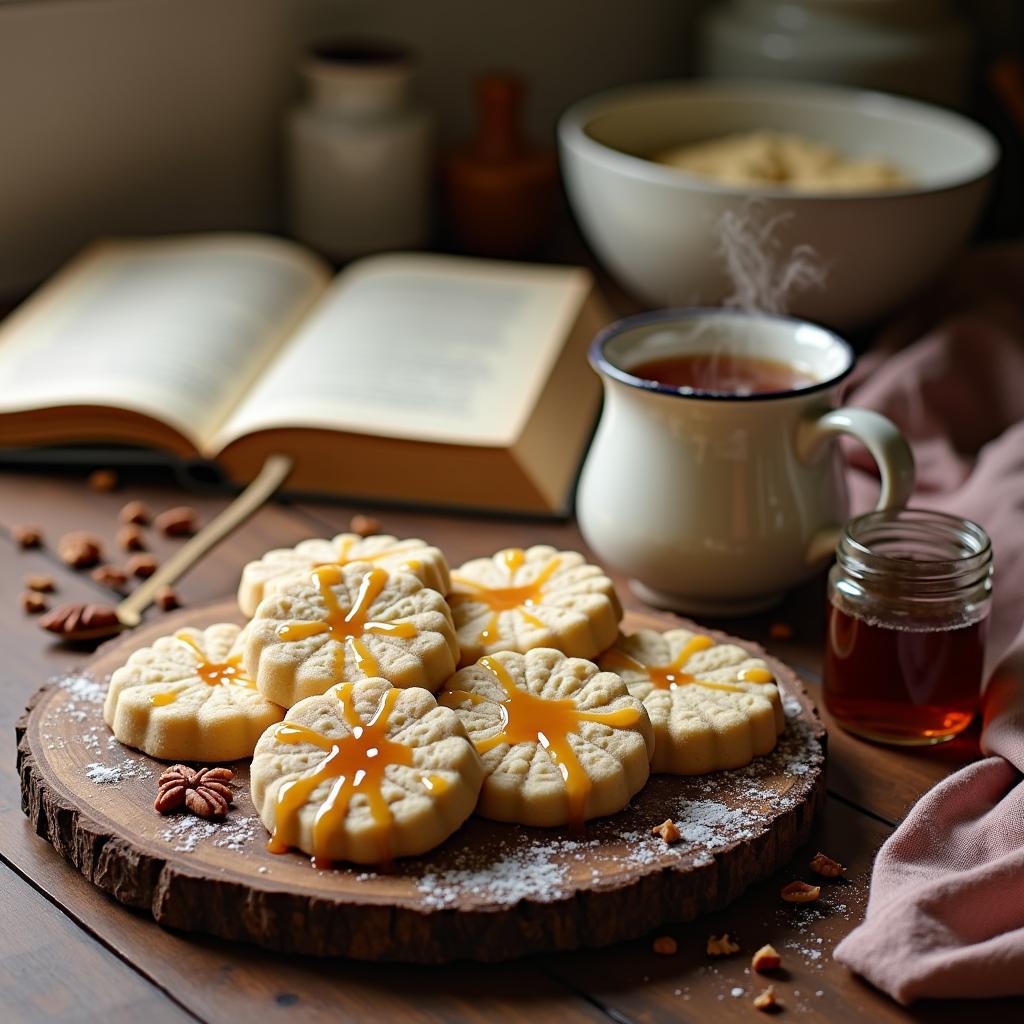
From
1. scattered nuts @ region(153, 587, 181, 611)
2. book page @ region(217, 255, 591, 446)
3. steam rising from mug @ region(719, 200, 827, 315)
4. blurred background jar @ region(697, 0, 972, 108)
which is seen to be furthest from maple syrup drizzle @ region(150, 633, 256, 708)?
blurred background jar @ region(697, 0, 972, 108)

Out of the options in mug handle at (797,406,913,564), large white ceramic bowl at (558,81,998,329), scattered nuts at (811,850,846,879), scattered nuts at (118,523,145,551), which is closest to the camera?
scattered nuts at (811,850,846,879)

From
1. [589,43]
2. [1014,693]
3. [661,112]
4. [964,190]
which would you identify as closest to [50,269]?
[661,112]

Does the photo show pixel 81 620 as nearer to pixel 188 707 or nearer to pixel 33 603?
pixel 33 603

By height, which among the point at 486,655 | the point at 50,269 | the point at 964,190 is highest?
the point at 964,190

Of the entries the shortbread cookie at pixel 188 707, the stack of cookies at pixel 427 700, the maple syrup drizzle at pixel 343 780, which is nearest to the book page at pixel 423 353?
the stack of cookies at pixel 427 700

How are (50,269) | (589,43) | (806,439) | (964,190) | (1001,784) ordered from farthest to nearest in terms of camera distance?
(589,43) → (50,269) → (964,190) → (806,439) → (1001,784)

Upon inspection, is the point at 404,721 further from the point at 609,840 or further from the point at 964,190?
the point at 964,190

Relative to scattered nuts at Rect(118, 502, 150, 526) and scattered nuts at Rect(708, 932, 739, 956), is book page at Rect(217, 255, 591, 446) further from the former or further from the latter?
scattered nuts at Rect(708, 932, 739, 956)
